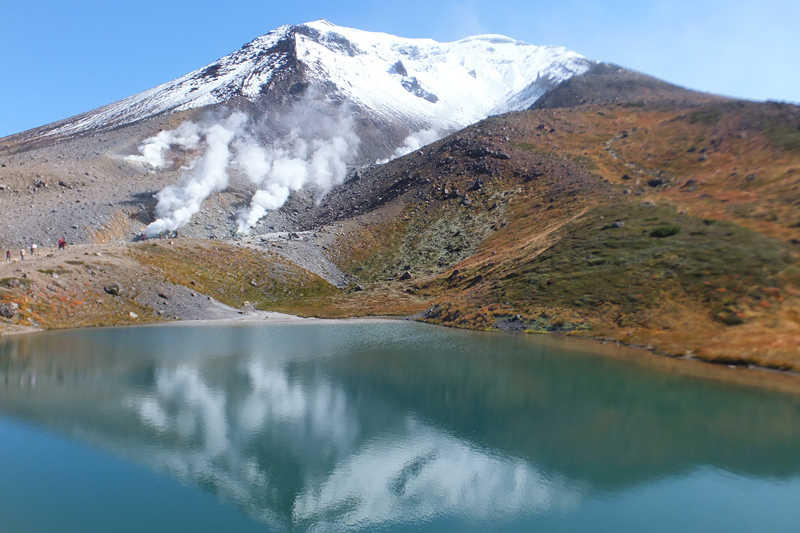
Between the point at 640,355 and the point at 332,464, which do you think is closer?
the point at 332,464

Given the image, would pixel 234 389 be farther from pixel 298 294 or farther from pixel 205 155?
pixel 205 155

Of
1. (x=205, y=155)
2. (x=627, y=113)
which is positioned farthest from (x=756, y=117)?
(x=205, y=155)

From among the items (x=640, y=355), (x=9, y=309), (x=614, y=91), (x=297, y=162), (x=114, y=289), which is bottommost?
(x=640, y=355)

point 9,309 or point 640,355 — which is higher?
point 9,309

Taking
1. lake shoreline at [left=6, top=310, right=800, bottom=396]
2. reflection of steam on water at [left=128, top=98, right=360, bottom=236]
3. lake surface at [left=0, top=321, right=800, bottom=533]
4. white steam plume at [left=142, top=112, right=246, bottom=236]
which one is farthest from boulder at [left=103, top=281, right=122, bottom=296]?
reflection of steam on water at [left=128, top=98, right=360, bottom=236]

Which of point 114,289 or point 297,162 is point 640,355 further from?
point 297,162

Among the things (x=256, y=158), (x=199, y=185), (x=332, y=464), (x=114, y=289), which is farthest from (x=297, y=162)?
(x=332, y=464)

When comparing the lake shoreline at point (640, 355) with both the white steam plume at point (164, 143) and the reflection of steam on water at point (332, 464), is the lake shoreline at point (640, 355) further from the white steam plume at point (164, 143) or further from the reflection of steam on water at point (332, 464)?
the white steam plume at point (164, 143)
